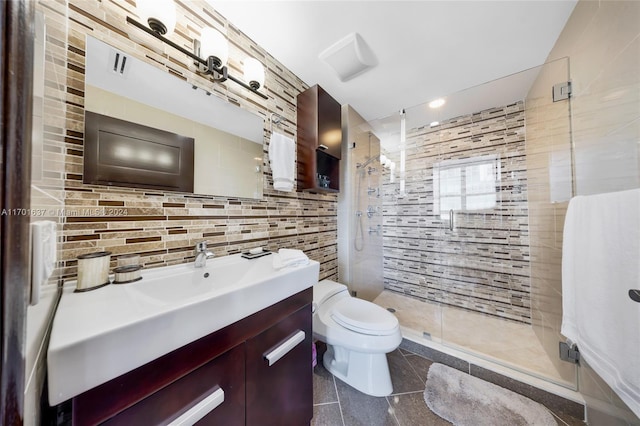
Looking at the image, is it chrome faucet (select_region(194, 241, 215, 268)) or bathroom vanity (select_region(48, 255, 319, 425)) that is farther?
chrome faucet (select_region(194, 241, 215, 268))

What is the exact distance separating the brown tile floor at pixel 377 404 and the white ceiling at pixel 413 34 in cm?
225

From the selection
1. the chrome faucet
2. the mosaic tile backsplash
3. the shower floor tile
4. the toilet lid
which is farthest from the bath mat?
the chrome faucet

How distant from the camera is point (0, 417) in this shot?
22 centimetres

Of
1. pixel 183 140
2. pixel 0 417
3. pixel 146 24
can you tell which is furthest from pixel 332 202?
pixel 0 417

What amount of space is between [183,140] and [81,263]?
0.62m

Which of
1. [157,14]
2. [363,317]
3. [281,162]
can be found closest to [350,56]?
[281,162]

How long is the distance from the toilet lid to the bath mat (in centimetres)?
51

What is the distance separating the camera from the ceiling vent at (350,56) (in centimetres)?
134

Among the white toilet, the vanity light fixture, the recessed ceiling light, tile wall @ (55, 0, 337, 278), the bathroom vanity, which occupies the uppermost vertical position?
the recessed ceiling light

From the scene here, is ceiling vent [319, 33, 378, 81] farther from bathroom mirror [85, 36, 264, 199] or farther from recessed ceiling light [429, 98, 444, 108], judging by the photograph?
recessed ceiling light [429, 98, 444, 108]

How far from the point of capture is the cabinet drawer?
0.50 m

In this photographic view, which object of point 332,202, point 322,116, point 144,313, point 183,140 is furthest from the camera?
point 332,202

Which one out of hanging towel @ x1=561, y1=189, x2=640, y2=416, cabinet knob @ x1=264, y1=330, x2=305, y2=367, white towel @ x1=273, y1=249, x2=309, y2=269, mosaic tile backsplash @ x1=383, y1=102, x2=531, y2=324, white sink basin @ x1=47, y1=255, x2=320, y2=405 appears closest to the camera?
white sink basin @ x1=47, y1=255, x2=320, y2=405

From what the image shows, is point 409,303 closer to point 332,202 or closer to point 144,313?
point 332,202
